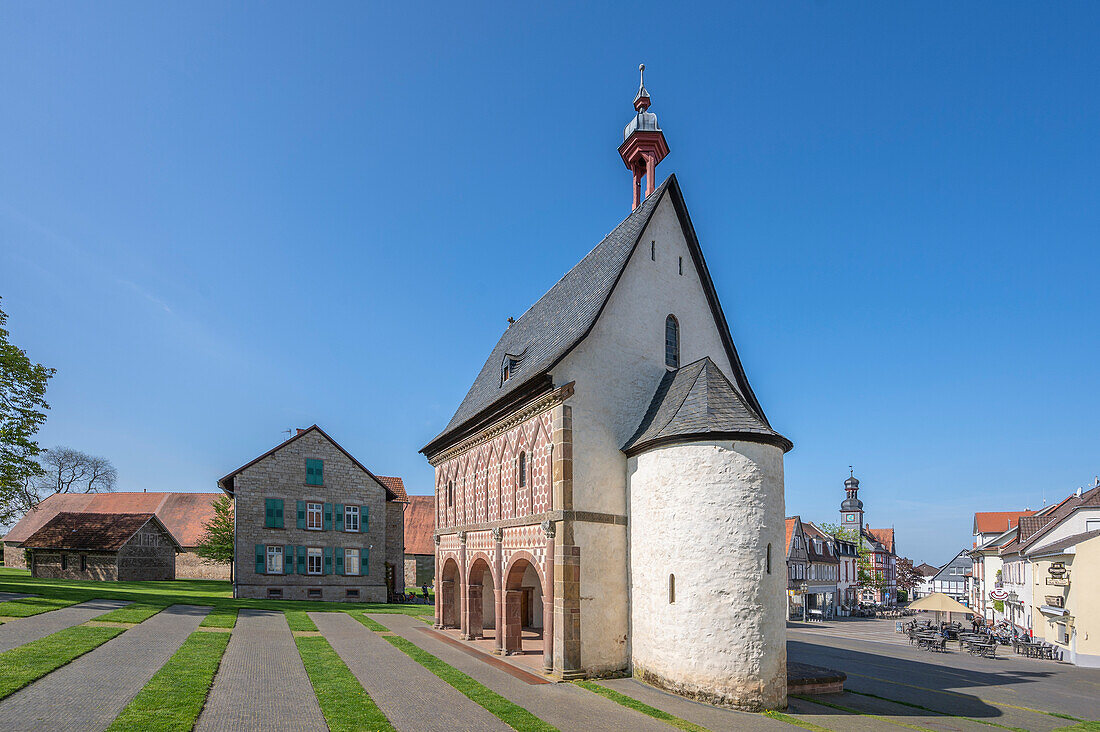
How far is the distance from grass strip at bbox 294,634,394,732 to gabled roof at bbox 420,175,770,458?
28.1 ft

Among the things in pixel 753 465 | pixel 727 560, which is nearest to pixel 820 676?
pixel 727 560

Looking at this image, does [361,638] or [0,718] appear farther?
[361,638]

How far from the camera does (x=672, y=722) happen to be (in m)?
13.2

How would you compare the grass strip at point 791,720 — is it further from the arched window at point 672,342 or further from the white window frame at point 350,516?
the white window frame at point 350,516

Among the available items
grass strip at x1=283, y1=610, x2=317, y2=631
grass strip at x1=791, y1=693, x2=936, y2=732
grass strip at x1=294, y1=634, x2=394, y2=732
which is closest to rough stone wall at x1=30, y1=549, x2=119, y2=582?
grass strip at x1=283, y1=610, x2=317, y2=631

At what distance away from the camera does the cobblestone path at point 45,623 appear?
16.2 m

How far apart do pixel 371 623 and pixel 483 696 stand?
45.2ft

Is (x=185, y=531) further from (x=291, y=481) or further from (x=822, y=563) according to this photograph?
(x=822, y=563)

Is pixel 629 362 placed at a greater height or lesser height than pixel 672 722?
greater

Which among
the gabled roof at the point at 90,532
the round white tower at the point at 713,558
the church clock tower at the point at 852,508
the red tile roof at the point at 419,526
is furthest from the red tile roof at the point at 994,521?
the gabled roof at the point at 90,532

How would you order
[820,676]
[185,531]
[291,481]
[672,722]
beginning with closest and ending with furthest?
1. [672,722]
2. [820,676]
3. [291,481]
4. [185,531]

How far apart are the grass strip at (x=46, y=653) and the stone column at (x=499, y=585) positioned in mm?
10197

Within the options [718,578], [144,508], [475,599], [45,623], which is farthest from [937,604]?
[144,508]

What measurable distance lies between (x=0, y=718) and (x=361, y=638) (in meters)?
12.3
